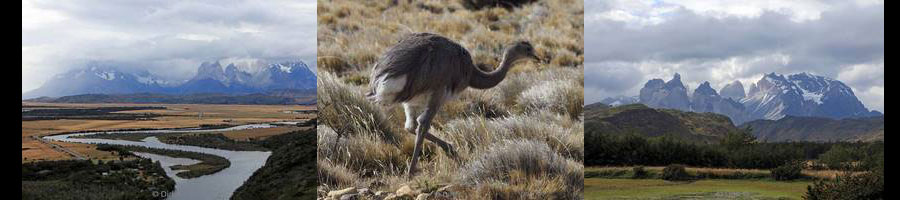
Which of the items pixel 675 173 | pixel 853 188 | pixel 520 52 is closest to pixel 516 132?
pixel 520 52

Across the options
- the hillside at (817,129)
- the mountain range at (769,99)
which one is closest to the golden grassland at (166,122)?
the hillside at (817,129)

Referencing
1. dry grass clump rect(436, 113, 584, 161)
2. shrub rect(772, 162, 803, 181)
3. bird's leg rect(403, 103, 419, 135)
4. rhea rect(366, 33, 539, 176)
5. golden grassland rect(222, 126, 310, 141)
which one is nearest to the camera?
rhea rect(366, 33, 539, 176)

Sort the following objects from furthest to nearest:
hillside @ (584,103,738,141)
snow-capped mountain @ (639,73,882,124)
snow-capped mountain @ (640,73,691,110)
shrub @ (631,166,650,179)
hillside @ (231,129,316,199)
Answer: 1. snow-capped mountain @ (640,73,691,110)
2. snow-capped mountain @ (639,73,882,124)
3. hillside @ (584,103,738,141)
4. shrub @ (631,166,650,179)
5. hillside @ (231,129,316,199)

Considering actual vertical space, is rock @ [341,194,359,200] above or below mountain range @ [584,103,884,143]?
above

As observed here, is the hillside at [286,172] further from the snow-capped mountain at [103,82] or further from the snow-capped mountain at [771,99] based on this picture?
the snow-capped mountain at [771,99]

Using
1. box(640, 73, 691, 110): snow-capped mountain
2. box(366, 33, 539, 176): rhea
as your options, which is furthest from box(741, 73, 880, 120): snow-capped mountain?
box(366, 33, 539, 176): rhea

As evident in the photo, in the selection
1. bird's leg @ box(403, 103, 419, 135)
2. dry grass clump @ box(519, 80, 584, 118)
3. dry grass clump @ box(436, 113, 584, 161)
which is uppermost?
dry grass clump @ box(519, 80, 584, 118)

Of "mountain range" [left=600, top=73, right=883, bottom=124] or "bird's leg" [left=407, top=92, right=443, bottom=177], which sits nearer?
"bird's leg" [left=407, top=92, right=443, bottom=177]

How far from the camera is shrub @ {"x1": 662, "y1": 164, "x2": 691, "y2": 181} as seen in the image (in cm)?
2343

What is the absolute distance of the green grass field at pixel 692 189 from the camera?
2059cm

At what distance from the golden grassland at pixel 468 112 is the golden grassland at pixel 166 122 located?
5376mm

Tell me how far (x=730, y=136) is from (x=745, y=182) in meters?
4.01

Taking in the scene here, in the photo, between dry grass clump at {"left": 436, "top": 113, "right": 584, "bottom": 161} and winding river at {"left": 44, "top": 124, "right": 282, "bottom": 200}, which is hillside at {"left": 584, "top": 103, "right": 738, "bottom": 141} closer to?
winding river at {"left": 44, "top": 124, "right": 282, "bottom": 200}

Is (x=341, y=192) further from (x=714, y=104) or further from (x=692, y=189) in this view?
(x=714, y=104)
